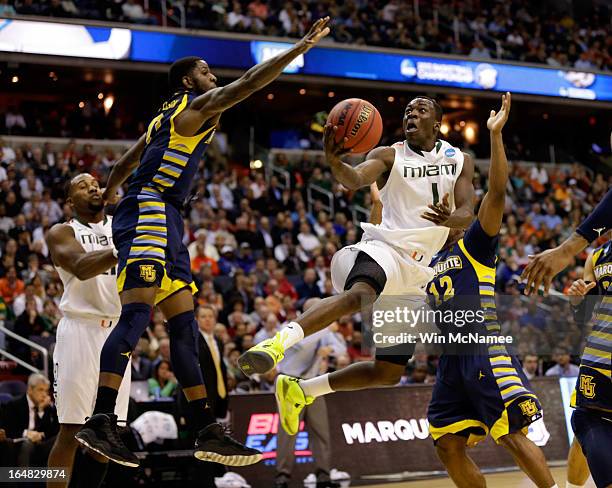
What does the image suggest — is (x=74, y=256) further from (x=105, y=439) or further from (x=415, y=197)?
(x=415, y=197)

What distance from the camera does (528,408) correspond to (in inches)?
236

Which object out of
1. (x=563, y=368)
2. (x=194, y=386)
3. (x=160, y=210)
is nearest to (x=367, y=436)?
(x=563, y=368)

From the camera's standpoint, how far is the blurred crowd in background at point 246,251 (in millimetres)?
12250

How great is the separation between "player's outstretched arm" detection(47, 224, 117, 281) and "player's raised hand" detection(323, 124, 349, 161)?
1801 mm

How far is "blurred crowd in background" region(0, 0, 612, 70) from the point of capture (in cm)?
1919

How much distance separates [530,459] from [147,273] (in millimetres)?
2826

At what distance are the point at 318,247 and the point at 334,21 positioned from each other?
24.7ft

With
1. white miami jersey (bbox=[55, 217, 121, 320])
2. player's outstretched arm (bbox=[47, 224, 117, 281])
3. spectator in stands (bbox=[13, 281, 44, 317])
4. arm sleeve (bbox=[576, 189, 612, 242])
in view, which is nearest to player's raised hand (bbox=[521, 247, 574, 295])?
arm sleeve (bbox=[576, 189, 612, 242])

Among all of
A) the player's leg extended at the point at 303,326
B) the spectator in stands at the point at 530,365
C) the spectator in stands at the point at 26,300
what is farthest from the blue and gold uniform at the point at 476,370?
the spectator in stands at the point at 530,365

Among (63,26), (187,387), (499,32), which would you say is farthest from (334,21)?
(187,387)

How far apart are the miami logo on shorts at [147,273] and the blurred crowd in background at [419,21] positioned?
13315 millimetres

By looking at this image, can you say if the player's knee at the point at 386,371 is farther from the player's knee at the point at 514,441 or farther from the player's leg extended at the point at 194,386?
the player's leg extended at the point at 194,386

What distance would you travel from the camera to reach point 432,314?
22.9ft

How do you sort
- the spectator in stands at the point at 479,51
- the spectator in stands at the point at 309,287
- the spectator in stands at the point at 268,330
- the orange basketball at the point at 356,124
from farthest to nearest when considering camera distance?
the spectator in stands at the point at 479,51
the spectator in stands at the point at 309,287
the spectator in stands at the point at 268,330
the orange basketball at the point at 356,124
